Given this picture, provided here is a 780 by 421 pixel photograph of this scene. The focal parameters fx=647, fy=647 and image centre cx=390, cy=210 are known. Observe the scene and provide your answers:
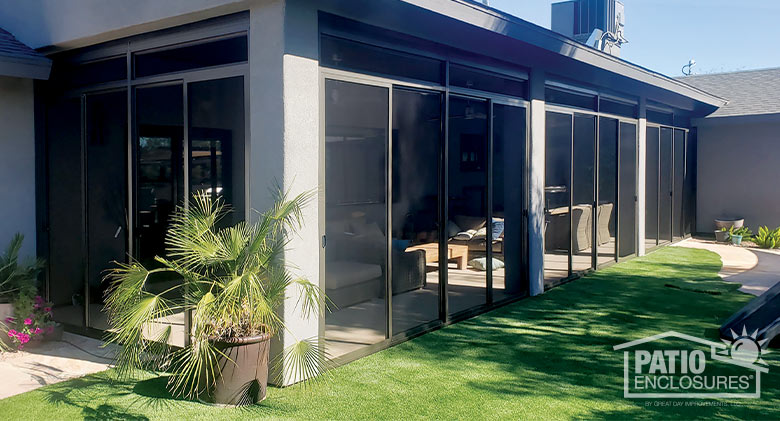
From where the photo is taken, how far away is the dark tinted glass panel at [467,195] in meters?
9.25

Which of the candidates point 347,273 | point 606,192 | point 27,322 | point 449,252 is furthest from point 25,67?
point 606,192

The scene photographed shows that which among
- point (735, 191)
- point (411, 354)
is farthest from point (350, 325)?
point (735, 191)

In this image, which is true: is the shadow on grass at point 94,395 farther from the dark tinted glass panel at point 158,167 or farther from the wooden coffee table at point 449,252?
the wooden coffee table at point 449,252

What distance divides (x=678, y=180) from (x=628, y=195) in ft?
9.70

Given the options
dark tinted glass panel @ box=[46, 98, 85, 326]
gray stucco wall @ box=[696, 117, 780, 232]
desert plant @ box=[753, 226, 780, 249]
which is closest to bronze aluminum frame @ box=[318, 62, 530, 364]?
dark tinted glass panel @ box=[46, 98, 85, 326]

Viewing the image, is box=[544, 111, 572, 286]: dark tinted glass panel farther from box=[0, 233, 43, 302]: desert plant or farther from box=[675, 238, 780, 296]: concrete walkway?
box=[0, 233, 43, 302]: desert plant

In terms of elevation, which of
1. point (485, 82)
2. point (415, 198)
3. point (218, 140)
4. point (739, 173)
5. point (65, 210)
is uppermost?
point (485, 82)

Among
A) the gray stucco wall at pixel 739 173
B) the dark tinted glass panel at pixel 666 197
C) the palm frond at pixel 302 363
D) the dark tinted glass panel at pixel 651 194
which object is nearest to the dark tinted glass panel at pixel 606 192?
the dark tinted glass panel at pixel 651 194

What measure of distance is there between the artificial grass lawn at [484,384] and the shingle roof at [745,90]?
316 inches

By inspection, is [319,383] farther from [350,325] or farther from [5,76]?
[5,76]

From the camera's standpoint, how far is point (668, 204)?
12.6 metres

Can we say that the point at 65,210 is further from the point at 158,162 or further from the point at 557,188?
the point at 557,188

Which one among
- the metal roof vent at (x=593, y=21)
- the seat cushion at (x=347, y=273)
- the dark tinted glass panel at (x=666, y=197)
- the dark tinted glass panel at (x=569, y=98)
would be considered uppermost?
the metal roof vent at (x=593, y=21)

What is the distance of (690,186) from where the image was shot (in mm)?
13930
